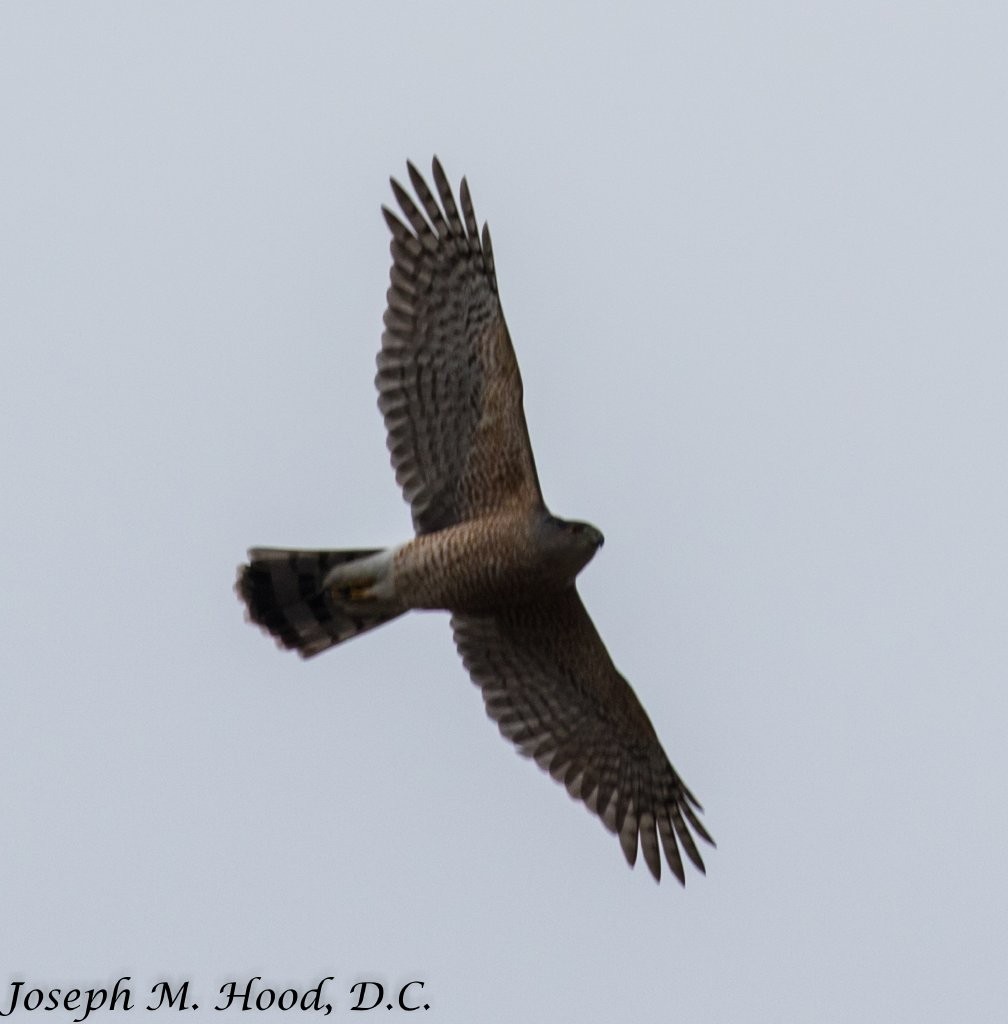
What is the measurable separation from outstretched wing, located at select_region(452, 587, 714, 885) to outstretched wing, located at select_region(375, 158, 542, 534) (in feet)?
3.47

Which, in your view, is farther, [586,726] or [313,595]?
[586,726]

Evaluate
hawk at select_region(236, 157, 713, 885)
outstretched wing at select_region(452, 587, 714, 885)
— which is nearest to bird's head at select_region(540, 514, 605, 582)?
hawk at select_region(236, 157, 713, 885)

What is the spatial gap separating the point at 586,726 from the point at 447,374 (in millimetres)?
2645

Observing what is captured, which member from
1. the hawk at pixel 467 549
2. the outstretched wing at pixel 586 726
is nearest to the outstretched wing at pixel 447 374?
the hawk at pixel 467 549

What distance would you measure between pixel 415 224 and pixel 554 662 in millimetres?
2882

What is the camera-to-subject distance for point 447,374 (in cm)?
A: 1193

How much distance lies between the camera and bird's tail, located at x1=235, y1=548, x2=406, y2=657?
487 inches

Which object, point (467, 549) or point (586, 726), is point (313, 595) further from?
point (586, 726)

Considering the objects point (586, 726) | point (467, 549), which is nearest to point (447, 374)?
point (467, 549)

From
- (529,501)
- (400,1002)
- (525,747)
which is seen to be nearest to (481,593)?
(529,501)

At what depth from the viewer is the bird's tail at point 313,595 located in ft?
40.5

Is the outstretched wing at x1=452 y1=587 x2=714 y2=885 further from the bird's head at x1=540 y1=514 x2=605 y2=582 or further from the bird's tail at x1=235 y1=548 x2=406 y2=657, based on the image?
the bird's head at x1=540 y1=514 x2=605 y2=582

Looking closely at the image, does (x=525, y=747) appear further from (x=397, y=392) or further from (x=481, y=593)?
(x=397, y=392)

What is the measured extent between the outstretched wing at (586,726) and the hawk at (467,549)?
1 centimetres
